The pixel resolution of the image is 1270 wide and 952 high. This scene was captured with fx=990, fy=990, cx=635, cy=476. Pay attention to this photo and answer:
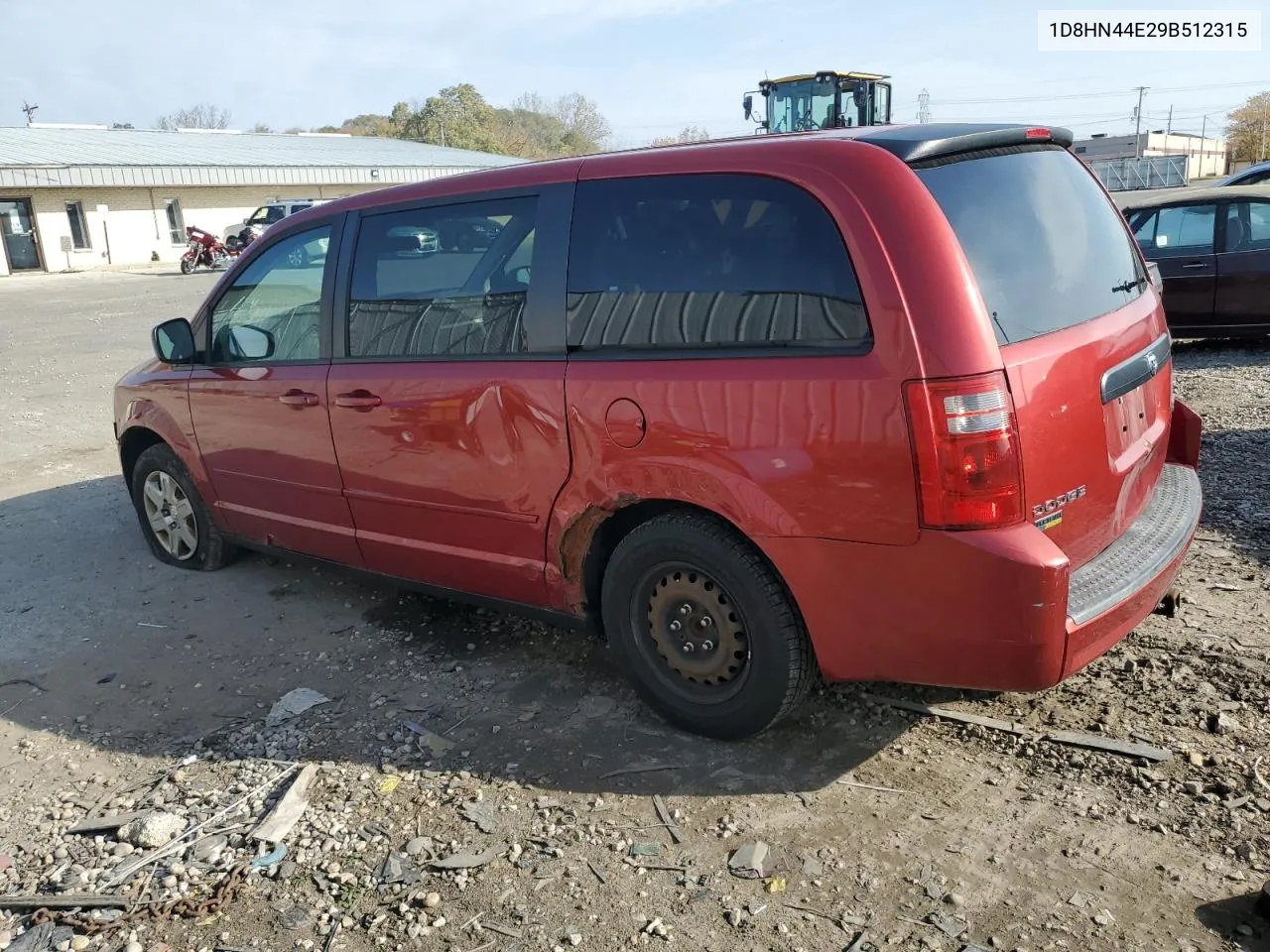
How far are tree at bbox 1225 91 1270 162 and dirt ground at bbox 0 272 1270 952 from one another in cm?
9519

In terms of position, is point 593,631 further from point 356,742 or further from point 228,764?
point 228,764

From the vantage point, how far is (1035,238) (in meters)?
3.11

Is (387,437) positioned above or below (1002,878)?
above

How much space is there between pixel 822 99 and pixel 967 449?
70.8 ft

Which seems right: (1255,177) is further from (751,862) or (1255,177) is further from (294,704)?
(294,704)

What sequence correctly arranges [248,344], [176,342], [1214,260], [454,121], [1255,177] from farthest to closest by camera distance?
[454,121]
[1255,177]
[1214,260]
[176,342]
[248,344]

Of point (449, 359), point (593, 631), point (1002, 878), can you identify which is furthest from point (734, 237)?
point (1002, 878)

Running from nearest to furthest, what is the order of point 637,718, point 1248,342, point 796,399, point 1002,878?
point 1002,878 < point 796,399 < point 637,718 < point 1248,342

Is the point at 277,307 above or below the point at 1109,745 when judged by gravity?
above

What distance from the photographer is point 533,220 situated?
3.64 meters

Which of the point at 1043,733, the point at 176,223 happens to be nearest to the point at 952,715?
the point at 1043,733

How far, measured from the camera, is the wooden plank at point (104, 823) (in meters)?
3.29

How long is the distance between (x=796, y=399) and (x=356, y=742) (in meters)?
2.09

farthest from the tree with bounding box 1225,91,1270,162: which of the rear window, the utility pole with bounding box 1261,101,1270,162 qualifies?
the rear window
